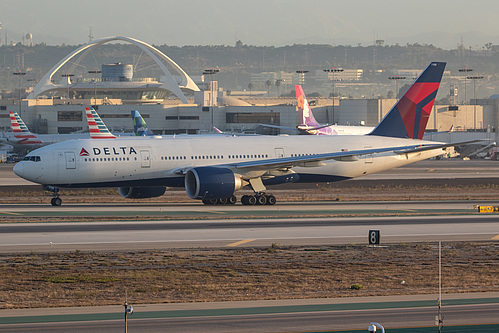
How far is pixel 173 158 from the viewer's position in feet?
174

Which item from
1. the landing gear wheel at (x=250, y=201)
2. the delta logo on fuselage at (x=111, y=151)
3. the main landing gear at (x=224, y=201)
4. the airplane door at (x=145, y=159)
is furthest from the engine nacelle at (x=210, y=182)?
the delta logo on fuselage at (x=111, y=151)

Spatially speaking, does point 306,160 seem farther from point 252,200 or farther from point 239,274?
point 239,274

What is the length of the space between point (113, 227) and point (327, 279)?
648 inches

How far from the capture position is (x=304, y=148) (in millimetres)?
56281

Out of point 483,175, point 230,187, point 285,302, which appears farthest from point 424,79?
point 285,302

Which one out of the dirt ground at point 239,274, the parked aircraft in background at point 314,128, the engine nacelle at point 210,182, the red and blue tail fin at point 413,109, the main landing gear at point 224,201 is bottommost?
the main landing gear at point 224,201

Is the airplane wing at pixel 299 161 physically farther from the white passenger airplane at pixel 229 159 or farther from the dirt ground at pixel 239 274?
the dirt ground at pixel 239 274

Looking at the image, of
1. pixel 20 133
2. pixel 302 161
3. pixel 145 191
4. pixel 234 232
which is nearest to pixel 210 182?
pixel 145 191

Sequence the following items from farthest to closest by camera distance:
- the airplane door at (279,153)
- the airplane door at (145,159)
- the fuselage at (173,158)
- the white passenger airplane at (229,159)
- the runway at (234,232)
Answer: the airplane door at (279,153)
the airplane door at (145,159)
the white passenger airplane at (229,159)
the fuselage at (173,158)
the runway at (234,232)

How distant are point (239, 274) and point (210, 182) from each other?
2220 centimetres

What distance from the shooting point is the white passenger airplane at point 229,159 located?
167 feet

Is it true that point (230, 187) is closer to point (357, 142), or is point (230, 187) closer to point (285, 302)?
point (357, 142)

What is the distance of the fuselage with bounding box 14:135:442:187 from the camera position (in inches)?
2000

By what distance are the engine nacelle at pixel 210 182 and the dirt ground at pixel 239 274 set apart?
16.3 metres
